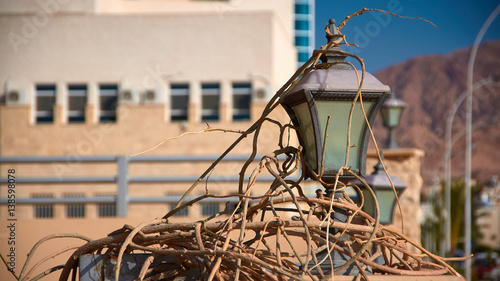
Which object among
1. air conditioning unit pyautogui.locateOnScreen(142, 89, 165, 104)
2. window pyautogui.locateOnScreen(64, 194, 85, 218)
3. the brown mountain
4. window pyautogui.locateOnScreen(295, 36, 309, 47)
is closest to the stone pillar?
window pyautogui.locateOnScreen(64, 194, 85, 218)

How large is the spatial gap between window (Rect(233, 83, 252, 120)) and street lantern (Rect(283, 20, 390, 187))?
25259mm

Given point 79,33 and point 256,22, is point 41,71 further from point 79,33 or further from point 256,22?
point 256,22

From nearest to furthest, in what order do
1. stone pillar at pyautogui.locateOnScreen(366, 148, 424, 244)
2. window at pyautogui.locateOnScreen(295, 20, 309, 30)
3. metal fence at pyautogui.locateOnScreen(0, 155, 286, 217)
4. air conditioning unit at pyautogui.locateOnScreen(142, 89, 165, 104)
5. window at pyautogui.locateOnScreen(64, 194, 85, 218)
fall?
1. metal fence at pyautogui.locateOnScreen(0, 155, 286, 217)
2. stone pillar at pyautogui.locateOnScreen(366, 148, 424, 244)
3. window at pyautogui.locateOnScreen(64, 194, 85, 218)
4. air conditioning unit at pyautogui.locateOnScreen(142, 89, 165, 104)
5. window at pyautogui.locateOnScreen(295, 20, 309, 30)

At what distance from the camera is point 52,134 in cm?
2772

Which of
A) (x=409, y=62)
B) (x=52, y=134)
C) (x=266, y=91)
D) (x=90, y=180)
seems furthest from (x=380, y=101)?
(x=409, y=62)

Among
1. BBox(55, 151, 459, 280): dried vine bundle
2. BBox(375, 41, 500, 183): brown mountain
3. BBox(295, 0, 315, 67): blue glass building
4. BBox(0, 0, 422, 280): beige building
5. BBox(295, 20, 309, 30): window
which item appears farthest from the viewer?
BBox(375, 41, 500, 183): brown mountain

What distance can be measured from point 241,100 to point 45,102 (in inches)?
325

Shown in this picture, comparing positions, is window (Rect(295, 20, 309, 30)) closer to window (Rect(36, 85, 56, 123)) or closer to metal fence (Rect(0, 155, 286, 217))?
window (Rect(36, 85, 56, 123))

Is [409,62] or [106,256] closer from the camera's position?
[106,256]

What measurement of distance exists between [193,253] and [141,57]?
87.4 feet

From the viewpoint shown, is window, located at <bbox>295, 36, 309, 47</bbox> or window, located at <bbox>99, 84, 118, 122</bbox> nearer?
window, located at <bbox>99, 84, 118, 122</bbox>

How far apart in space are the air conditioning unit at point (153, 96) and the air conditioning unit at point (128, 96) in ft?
1.06

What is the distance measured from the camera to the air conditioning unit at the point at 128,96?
A: 90.1ft

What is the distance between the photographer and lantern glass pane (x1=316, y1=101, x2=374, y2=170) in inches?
97.6
